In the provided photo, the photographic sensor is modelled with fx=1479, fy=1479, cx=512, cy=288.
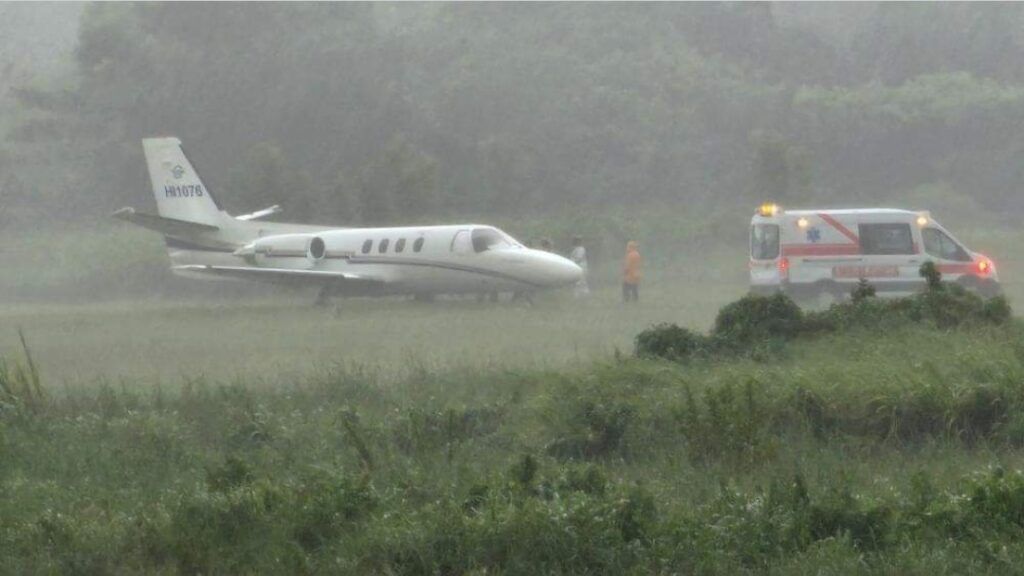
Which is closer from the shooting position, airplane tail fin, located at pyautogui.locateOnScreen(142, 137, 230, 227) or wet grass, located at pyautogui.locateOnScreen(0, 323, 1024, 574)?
wet grass, located at pyautogui.locateOnScreen(0, 323, 1024, 574)

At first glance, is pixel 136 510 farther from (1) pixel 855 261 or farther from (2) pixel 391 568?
(1) pixel 855 261

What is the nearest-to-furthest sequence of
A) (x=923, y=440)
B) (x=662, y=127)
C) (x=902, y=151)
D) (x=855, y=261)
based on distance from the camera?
(x=923, y=440), (x=855, y=261), (x=902, y=151), (x=662, y=127)

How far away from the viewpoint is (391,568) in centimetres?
789

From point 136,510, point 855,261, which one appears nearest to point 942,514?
point 136,510

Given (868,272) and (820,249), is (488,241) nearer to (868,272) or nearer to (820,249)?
(820,249)

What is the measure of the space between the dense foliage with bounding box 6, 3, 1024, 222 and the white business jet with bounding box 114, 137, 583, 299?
699 cm

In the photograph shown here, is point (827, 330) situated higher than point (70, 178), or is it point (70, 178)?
point (70, 178)

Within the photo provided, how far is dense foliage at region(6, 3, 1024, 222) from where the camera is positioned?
45.7 meters

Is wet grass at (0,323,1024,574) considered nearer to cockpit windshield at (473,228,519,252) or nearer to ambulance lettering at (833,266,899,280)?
ambulance lettering at (833,266,899,280)

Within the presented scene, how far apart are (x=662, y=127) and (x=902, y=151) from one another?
831 cm

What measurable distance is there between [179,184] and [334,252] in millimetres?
4829

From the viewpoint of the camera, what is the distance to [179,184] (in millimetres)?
33781

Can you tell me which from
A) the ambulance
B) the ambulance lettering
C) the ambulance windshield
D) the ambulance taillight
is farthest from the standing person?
the ambulance taillight

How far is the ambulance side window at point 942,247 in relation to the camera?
26.1 m
